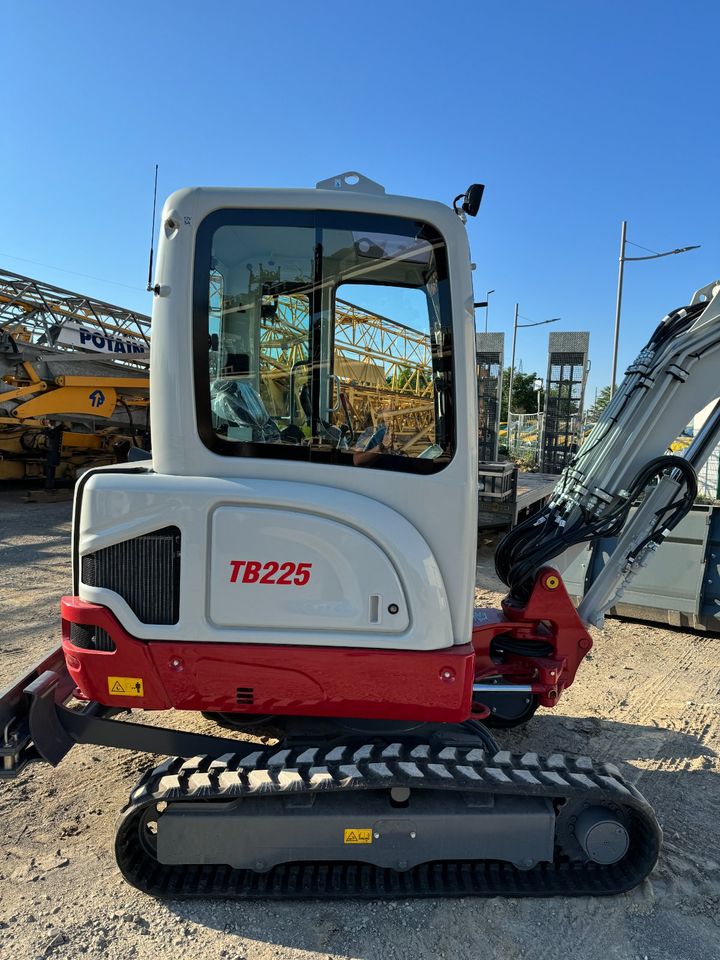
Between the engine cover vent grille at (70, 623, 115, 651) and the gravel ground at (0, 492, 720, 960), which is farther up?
the engine cover vent grille at (70, 623, 115, 651)

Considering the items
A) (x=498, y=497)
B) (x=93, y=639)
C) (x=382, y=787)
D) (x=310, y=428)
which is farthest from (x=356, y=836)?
(x=498, y=497)

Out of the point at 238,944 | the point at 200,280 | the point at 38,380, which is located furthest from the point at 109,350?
the point at 238,944

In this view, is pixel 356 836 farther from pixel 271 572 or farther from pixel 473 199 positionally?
pixel 473 199

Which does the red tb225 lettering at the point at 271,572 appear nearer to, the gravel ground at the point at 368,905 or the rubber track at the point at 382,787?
the rubber track at the point at 382,787

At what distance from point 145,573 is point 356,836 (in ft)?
4.59

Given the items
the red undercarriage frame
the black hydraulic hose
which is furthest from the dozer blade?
the black hydraulic hose

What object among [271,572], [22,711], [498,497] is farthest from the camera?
[498,497]

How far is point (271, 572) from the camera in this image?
8.10 feet

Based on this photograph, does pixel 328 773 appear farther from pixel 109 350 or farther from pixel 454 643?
pixel 109 350

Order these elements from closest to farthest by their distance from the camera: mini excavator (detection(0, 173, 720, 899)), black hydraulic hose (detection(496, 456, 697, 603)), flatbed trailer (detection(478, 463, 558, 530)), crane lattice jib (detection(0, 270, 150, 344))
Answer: mini excavator (detection(0, 173, 720, 899)) → black hydraulic hose (detection(496, 456, 697, 603)) → flatbed trailer (detection(478, 463, 558, 530)) → crane lattice jib (detection(0, 270, 150, 344))

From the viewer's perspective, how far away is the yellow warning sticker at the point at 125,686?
255 centimetres

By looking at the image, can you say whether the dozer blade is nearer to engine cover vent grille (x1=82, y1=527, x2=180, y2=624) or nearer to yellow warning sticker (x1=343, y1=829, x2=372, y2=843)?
engine cover vent grille (x1=82, y1=527, x2=180, y2=624)

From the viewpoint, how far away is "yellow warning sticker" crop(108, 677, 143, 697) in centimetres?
255

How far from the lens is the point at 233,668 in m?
2.53
